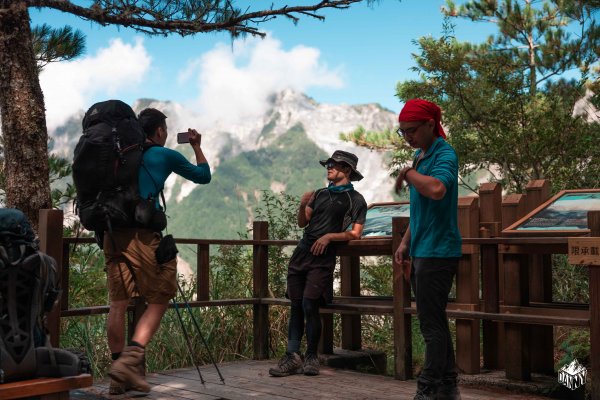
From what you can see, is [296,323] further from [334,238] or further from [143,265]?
[143,265]

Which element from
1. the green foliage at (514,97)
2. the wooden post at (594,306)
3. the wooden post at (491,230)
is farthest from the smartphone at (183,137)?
the green foliage at (514,97)

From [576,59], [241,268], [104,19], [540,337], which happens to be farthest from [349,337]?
[576,59]

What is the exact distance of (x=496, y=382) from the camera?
5.76m

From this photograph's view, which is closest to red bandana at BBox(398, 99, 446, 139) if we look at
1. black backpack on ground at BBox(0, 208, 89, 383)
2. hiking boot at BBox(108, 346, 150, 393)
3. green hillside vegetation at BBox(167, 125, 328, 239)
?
hiking boot at BBox(108, 346, 150, 393)

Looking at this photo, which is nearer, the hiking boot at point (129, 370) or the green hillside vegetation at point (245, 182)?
the hiking boot at point (129, 370)

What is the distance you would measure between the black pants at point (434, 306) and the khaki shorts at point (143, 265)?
1.54m

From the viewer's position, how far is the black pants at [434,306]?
175 inches

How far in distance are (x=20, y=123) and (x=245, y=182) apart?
482ft

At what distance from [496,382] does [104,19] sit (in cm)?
428

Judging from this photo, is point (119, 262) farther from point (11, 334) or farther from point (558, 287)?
point (558, 287)

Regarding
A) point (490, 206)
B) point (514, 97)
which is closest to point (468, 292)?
point (490, 206)

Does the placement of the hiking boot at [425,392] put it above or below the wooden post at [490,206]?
below

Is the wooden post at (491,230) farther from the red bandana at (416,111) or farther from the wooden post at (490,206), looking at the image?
the red bandana at (416,111)

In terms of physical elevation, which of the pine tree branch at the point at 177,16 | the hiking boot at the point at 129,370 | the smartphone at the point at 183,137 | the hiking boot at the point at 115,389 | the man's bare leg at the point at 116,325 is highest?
the pine tree branch at the point at 177,16
